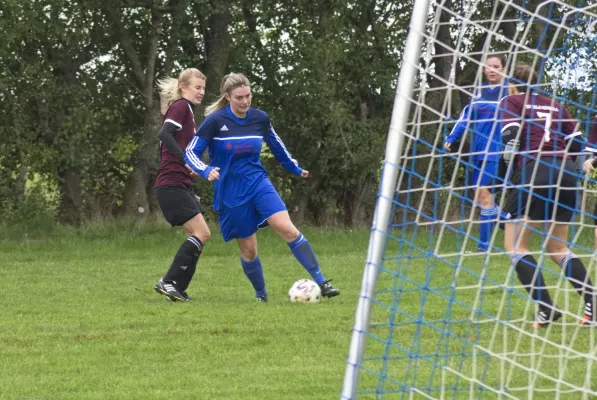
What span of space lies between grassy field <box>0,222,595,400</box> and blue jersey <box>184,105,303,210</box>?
0.88 m

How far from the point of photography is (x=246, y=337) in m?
7.39

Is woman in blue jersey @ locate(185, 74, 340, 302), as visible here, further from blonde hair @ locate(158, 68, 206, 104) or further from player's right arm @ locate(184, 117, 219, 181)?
blonde hair @ locate(158, 68, 206, 104)

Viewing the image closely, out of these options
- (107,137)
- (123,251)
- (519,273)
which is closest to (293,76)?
(107,137)

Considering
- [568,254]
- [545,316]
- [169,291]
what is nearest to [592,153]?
[568,254]

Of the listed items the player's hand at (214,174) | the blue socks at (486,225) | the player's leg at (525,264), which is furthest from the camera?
the player's hand at (214,174)

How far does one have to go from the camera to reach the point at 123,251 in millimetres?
14922

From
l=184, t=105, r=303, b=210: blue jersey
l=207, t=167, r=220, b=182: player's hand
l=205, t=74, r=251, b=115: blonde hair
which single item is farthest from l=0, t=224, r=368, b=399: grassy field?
Result: l=205, t=74, r=251, b=115: blonde hair

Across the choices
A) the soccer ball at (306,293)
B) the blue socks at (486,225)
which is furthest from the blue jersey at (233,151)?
the blue socks at (486,225)

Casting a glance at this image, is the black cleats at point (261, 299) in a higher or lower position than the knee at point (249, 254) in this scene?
lower

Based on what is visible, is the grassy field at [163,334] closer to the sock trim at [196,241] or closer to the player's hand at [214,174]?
the sock trim at [196,241]

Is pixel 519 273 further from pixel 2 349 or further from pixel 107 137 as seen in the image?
pixel 107 137

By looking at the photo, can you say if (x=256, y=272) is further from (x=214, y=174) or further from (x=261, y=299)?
(x=214, y=174)

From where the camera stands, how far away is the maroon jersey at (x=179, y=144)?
9.52m

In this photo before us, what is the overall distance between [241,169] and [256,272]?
833mm
